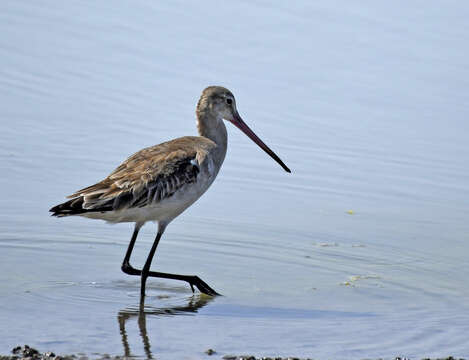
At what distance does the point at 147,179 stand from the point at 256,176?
3227 millimetres

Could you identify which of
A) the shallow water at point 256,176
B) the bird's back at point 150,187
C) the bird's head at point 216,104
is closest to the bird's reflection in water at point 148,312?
the shallow water at point 256,176

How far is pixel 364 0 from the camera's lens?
16.7 m

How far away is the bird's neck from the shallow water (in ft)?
3.31

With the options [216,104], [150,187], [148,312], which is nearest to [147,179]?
[150,187]

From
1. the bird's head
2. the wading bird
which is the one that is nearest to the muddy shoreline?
the wading bird

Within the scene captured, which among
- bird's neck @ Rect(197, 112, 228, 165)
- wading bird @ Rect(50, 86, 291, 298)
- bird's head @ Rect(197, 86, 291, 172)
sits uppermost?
bird's head @ Rect(197, 86, 291, 172)

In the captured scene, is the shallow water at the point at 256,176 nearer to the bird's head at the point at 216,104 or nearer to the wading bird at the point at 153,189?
the wading bird at the point at 153,189

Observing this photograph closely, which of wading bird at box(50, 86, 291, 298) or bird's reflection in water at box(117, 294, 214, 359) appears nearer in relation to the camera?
bird's reflection in water at box(117, 294, 214, 359)

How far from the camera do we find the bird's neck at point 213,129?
8641 millimetres

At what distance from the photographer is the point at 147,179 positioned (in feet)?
25.5

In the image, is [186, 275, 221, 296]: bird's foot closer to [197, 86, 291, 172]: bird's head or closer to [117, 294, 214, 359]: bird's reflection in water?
[117, 294, 214, 359]: bird's reflection in water

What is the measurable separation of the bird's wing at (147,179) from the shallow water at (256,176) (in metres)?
0.75

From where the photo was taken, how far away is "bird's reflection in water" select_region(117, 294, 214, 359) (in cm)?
685

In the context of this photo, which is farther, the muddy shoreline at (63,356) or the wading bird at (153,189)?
the wading bird at (153,189)
